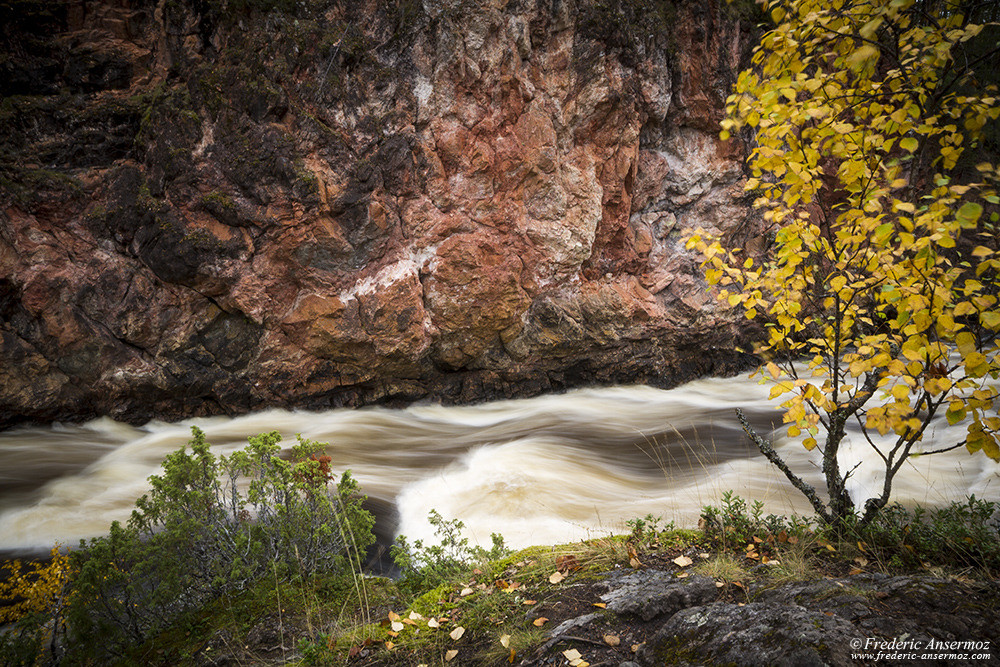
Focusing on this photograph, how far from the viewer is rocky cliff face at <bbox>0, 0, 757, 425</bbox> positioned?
7781 millimetres

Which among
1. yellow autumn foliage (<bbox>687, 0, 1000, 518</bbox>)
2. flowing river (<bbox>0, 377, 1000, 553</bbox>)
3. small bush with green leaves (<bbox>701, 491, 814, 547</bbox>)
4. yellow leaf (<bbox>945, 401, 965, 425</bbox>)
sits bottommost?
flowing river (<bbox>0, 377, 1000, 553</bbox>)

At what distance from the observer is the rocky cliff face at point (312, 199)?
778cm

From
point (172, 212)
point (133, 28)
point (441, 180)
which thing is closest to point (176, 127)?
point (172, 212)

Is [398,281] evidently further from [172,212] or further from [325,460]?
[325,460]

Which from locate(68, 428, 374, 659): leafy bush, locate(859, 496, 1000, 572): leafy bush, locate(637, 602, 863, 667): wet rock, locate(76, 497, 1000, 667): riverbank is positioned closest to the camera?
locate(637, 602, 863, 667): wet rock

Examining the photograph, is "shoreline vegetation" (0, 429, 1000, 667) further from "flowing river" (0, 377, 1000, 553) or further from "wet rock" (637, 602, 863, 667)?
"flowing river" (0, 377, 1000, 553)

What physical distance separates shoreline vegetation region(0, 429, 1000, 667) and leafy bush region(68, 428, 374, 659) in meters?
0.01

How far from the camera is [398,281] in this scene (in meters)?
8.48

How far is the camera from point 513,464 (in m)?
6.73

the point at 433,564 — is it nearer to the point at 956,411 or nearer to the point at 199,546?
the point at 199,546

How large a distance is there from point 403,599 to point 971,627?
9.16 feet

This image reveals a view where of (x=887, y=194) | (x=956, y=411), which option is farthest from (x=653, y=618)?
(x=887, y=194)

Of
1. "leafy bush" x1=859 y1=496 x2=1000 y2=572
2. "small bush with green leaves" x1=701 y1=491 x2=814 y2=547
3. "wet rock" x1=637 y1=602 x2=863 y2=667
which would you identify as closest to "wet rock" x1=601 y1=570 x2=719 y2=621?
"wet rock" x1=637 y1=602 x2=863 y2=667

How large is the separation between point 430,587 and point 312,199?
647 cm
